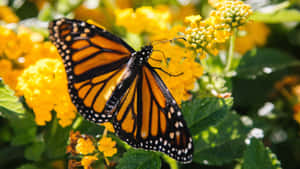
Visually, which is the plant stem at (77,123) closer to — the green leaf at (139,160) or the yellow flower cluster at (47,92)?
the yellow flower cluster at (47,92)

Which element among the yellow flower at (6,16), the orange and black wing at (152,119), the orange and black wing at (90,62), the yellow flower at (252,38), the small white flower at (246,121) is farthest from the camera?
the yellow flower at (252,38)

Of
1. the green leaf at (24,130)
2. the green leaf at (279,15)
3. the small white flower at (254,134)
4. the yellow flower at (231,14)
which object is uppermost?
the green leaf at (279,15)

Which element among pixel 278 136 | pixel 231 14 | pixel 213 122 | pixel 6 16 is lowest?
pixel 278 136

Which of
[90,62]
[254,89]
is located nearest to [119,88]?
[90,62]

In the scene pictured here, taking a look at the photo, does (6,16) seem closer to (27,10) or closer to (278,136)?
(27,10)

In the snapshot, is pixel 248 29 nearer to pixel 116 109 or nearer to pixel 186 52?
pixel 186 52

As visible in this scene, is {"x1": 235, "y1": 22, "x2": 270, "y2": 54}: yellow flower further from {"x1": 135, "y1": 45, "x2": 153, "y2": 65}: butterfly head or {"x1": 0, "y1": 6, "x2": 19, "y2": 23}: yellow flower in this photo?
{"x1": 0, "y1": 6, "x2": 19, "y2": 23}: yellow flower

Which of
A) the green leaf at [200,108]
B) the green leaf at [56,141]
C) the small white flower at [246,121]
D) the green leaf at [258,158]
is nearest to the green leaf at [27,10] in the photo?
the green leaf at [56,141]

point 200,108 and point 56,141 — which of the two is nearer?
point 200,108
